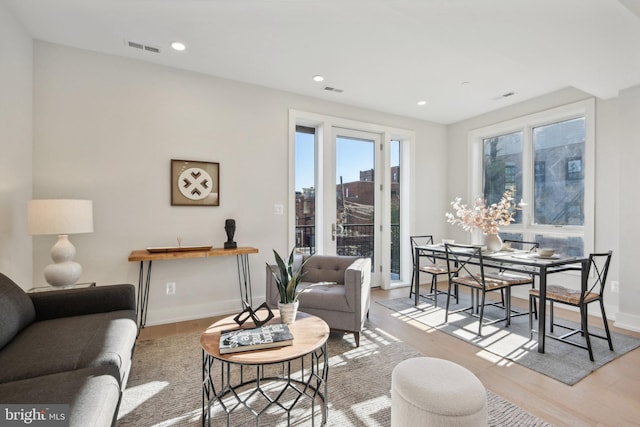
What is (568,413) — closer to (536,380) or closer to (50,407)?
(536,380)

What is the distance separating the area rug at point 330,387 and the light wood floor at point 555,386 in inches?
5.6

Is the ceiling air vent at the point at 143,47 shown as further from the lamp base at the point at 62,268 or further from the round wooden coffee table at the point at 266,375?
the round wooden coffee table at the point at 266,375

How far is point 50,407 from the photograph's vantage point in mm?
1035

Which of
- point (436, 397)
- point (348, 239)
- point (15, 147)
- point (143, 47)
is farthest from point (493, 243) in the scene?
point (15, 147)

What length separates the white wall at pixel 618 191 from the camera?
3096 millimetres

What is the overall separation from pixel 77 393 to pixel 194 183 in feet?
8.22

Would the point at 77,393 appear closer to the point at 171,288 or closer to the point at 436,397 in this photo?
the point at 436,397

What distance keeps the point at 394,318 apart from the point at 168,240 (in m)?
2.63

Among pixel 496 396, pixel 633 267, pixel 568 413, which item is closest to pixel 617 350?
pixel 633 267

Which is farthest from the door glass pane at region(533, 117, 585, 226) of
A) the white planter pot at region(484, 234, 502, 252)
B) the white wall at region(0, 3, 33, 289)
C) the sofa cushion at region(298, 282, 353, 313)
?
the white wall at region(0, 3, 33, 289)

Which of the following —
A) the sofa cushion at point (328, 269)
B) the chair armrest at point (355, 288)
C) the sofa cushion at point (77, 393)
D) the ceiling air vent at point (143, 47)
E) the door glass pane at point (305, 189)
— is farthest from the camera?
the door glass pane at point (305, 189)

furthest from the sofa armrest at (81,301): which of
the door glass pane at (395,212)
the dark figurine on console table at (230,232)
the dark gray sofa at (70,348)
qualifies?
the door glass pane at (395,212)

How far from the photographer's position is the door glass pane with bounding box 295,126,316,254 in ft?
13.7

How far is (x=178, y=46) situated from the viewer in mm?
2861
